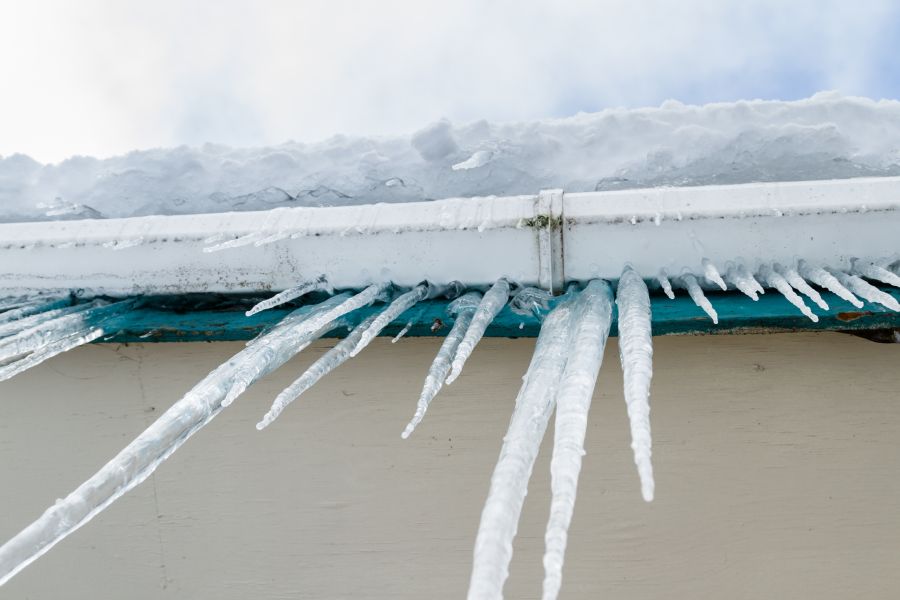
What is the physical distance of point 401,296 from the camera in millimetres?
1659

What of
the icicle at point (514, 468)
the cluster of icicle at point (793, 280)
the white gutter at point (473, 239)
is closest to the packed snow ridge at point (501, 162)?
the white gutter at point (473, 239)

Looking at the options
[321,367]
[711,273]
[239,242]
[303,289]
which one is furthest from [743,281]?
[239,242]

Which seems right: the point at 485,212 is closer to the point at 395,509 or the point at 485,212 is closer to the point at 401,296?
the point at 401,296

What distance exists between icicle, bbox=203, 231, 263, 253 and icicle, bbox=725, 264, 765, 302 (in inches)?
46.7

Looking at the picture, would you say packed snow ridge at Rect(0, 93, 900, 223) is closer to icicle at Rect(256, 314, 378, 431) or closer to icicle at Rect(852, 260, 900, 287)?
icicle at Rect(852, 260, 900, 287)

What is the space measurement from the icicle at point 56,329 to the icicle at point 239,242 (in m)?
0.38

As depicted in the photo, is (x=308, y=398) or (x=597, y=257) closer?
(x=597, y=257)

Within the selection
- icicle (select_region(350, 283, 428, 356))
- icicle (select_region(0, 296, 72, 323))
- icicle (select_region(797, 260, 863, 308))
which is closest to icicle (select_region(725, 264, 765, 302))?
icicle (select_region(797, 260, 863, 308))

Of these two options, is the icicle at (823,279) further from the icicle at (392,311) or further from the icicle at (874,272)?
the icicle at (392,311)

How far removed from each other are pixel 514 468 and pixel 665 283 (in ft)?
2.58

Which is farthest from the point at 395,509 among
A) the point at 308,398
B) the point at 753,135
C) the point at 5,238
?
the point at 753,135

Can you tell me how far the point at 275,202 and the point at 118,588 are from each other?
4.49 feet

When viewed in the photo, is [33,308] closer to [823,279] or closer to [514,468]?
[514,468]

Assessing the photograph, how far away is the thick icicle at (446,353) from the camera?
1151mm
